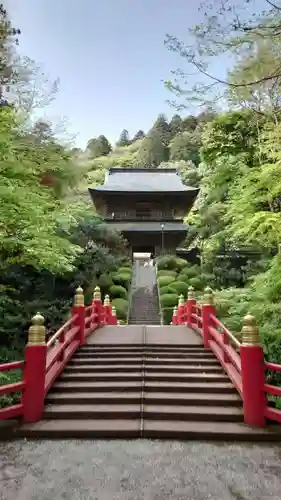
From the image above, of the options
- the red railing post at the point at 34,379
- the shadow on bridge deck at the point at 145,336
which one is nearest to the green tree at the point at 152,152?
the shadow on bridge deck at the point at 145,336

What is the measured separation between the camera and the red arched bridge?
15.9 ft

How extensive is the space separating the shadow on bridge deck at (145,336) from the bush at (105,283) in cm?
1020

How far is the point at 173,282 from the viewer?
23422 mm

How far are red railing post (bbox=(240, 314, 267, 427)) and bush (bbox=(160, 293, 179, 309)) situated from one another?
50.6 ft

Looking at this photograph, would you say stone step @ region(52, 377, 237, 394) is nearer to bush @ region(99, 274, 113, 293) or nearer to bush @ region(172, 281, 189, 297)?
bush @ region(99, 274, 113, 293)

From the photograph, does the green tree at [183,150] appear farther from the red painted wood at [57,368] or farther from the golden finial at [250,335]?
the golden finial at [250,335]

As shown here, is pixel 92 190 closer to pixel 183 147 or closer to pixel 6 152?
pixel 6 152

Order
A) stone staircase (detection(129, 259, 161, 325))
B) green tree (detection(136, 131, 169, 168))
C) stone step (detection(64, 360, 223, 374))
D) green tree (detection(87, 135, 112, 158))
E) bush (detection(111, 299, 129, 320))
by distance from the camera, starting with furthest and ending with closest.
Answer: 1. green tree (detection(87, 135, 112, 158))
2. green tree (detection(136, 131, 169, 168))
3. stone staircase (detection(129, 259, 161, 325))
4. bush (detection(111, 299, 129, 320))
5. stone step (detection(64, 360, 223, 374))

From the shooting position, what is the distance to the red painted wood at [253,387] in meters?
5.05

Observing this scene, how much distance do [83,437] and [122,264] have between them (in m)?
22.4

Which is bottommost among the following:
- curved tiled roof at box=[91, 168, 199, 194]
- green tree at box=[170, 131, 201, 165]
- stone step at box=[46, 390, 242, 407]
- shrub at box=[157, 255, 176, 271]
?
stone step at box=[46, 390, 242, 407]

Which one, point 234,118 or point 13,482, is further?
point 234,118

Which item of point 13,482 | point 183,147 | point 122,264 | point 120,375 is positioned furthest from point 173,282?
point 183,147

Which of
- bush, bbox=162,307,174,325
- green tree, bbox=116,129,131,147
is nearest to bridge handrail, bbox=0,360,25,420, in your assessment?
bush, bbox=162,307,174,325
